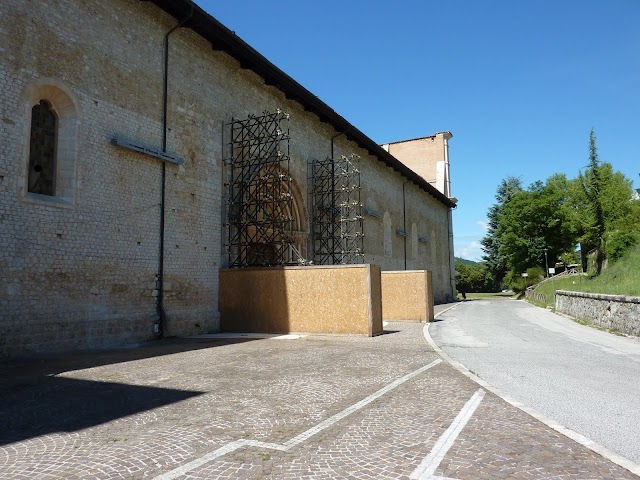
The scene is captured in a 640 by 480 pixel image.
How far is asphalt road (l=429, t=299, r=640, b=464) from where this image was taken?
4895mm

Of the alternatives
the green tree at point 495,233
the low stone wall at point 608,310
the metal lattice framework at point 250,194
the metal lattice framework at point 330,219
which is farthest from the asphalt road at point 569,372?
the green tree at point 495,233

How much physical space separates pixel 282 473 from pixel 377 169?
29341 millimetres

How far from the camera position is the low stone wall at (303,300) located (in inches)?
539

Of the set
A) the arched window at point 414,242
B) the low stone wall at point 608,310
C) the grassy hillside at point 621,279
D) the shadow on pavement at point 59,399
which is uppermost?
the arched window at point 414,242

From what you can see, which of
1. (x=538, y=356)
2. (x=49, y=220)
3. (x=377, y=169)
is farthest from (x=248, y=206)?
(x=377, y=169)

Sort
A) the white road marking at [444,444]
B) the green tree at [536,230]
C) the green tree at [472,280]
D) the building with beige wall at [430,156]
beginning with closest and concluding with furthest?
the white road marking at [444,444]
the green tree at [536,230]
the building with beige wall at [430,156]
the green tree at [472,280]

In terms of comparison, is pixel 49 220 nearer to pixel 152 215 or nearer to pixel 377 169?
pixel 152 215

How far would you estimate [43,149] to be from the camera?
11156mm

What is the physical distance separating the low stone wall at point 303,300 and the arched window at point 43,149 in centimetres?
626

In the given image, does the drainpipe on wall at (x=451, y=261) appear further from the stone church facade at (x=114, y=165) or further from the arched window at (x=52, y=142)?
the arched window at (x=52, y=142)

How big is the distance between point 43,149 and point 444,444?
442 inches

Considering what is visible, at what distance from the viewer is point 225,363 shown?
29.3 ft

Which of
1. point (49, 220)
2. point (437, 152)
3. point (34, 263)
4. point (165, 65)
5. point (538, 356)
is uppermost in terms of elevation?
point (437, 152)

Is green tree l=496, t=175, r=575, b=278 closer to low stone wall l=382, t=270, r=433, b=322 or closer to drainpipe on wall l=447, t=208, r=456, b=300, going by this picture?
drainpipe on wall l=447, t=208, r=456, b=300
